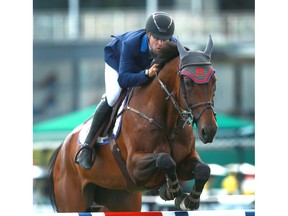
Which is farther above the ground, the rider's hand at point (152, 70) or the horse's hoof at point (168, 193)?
the rider's hand at point (152, 70)

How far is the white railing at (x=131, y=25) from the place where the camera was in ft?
83.4

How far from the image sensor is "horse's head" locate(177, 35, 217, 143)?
456 cm

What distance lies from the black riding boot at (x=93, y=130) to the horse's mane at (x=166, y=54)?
621 millimetres

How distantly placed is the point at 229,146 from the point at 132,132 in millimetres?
9806

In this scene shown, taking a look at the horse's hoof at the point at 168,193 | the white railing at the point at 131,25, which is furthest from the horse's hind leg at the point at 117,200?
the white railing at the point at 131,25

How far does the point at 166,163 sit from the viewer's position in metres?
4.75

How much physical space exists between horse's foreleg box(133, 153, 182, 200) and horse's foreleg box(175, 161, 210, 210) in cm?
7

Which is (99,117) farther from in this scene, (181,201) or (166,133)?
(181,201)

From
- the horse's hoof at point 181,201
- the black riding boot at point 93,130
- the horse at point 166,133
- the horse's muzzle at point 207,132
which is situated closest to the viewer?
the horse's muzzle at point 207,132

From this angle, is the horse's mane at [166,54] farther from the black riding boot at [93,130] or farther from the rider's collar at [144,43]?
the black riding boot at [93,130]

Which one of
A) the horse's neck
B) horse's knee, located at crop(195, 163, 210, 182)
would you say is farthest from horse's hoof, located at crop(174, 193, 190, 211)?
the horse's neck

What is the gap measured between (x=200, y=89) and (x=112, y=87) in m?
0.92

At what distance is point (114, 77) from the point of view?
5.48 m
